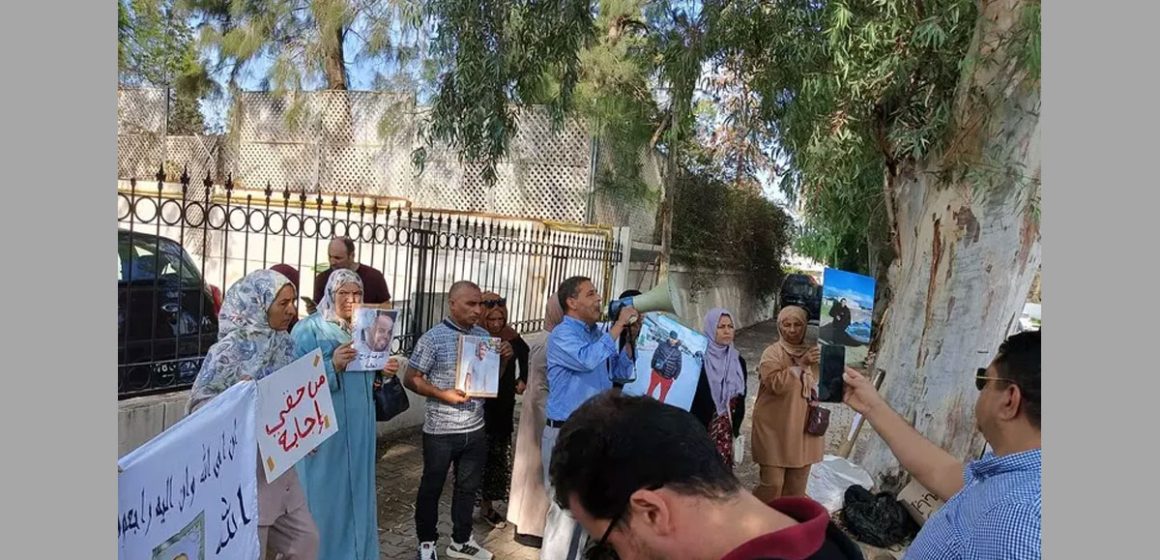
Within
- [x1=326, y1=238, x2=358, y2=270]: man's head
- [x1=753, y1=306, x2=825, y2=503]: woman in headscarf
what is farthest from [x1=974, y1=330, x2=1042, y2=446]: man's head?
[x1=326, y1=238, x2=358, y2=270]: man's head

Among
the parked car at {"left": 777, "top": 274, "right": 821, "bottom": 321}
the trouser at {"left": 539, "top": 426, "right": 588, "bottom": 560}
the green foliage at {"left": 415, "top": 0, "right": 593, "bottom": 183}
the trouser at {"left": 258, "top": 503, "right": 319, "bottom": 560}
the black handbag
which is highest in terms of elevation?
the green foliage at {"left": 415, "top": 0, "right": 593, "bottom": 183}

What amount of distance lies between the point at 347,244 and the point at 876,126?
4.16 meters

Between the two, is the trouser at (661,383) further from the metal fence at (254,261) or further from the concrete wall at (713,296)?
the concrete wall at (713,296)

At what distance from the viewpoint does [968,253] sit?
5180 mm

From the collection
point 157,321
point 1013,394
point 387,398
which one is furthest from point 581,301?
point 157,321

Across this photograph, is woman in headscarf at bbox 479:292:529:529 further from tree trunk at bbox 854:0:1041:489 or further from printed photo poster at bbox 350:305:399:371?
tree trunk at bbox 854:0:1041:489

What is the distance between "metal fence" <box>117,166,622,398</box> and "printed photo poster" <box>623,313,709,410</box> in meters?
2.58

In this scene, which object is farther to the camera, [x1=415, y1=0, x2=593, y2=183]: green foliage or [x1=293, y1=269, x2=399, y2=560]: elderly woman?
[x1=415, y1=0, x2=593, y2=183]: green foliage

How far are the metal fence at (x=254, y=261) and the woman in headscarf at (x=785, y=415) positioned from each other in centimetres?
334

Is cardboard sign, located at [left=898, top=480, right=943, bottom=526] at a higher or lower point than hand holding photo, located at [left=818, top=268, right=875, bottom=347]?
lower

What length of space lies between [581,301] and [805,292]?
120 cm

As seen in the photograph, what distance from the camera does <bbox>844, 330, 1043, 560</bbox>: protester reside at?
1.62 metres

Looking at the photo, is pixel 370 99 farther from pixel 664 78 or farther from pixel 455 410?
pixel 455 410

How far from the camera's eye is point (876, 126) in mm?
5441
